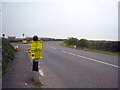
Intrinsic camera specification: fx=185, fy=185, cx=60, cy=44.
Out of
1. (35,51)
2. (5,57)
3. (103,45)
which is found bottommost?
(5,57)

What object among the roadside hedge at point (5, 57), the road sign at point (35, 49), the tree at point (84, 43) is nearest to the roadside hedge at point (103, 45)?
the tree at point (84, 43)

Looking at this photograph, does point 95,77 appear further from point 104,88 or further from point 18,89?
point 18,89

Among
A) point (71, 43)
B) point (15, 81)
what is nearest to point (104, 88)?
point (15, 81)

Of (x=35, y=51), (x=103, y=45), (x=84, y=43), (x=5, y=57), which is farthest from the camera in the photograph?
(x=84, y=43)

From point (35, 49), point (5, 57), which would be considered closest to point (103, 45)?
point (5, 57)

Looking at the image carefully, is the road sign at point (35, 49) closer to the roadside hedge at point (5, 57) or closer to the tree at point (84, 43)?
the roadside hedge at point (5, 57)

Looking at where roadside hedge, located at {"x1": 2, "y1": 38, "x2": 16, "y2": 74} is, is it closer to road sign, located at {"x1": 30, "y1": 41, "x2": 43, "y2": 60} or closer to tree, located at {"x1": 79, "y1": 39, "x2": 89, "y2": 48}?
road sign, located at {"x1": 30, "y1": 41, "x2": 43, "y2": 60}

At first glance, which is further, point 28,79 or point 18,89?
point 28,79

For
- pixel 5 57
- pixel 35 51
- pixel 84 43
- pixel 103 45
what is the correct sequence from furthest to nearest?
pixel 84 43 < pixel 103 45 < pixel 5 57 < pixel 35 51

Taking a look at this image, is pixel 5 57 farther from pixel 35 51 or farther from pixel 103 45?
pixel 103 45

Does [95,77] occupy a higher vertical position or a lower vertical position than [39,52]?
lower

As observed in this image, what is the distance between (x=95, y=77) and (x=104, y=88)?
1.60 metres

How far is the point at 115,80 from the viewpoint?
23.6 ft

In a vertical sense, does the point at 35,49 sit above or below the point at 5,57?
above
